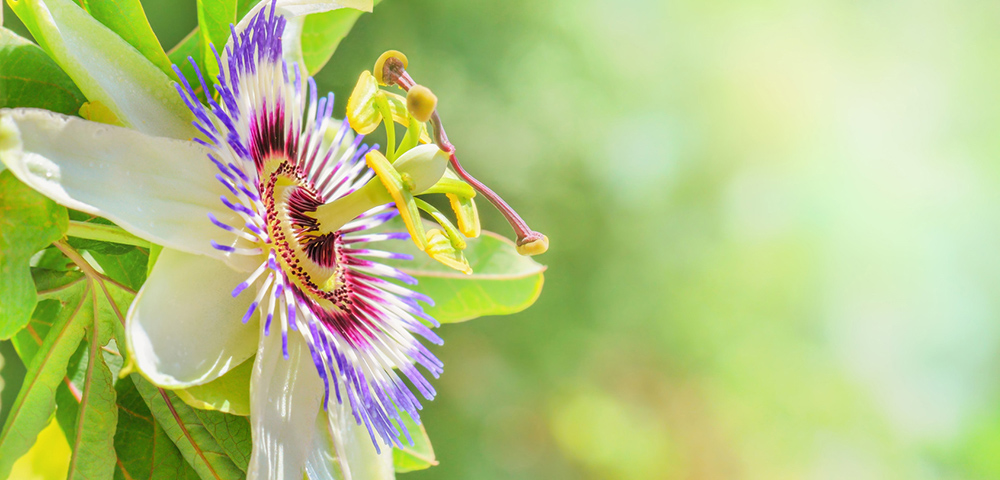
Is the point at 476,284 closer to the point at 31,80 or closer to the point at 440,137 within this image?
the point at 440,137

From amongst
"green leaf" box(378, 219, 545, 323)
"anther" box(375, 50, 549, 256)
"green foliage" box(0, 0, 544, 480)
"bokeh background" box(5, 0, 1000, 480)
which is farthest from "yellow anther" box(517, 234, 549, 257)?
"bokeh background" box(5, 0, 1000, 480)

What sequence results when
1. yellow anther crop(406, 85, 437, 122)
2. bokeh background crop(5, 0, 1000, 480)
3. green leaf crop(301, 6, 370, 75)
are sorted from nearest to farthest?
1. yellow anther crop(406, 85, 437, 122)
2. green leaf crop(301, 6, 370, 75)
3. bokeh background crop(5, 0, 1000, 480)

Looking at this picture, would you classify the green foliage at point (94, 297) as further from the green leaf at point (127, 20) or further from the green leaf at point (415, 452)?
the green leaf at point (415, 452)

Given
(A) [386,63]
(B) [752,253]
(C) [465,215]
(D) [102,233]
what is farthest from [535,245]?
(B) [752,253]

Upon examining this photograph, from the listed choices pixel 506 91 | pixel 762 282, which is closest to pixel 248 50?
pixel 506 91

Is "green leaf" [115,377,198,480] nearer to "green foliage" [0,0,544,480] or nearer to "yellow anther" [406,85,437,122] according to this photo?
"green foliage" [0,0,544,480]

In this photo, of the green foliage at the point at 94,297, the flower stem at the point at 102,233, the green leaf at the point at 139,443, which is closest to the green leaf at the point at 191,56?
the green foliage at the point at 94,297

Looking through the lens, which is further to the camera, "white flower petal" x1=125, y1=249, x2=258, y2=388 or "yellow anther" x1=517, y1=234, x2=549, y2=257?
"yellow anther" x1=517, y1=234, x2=549, y2=257
